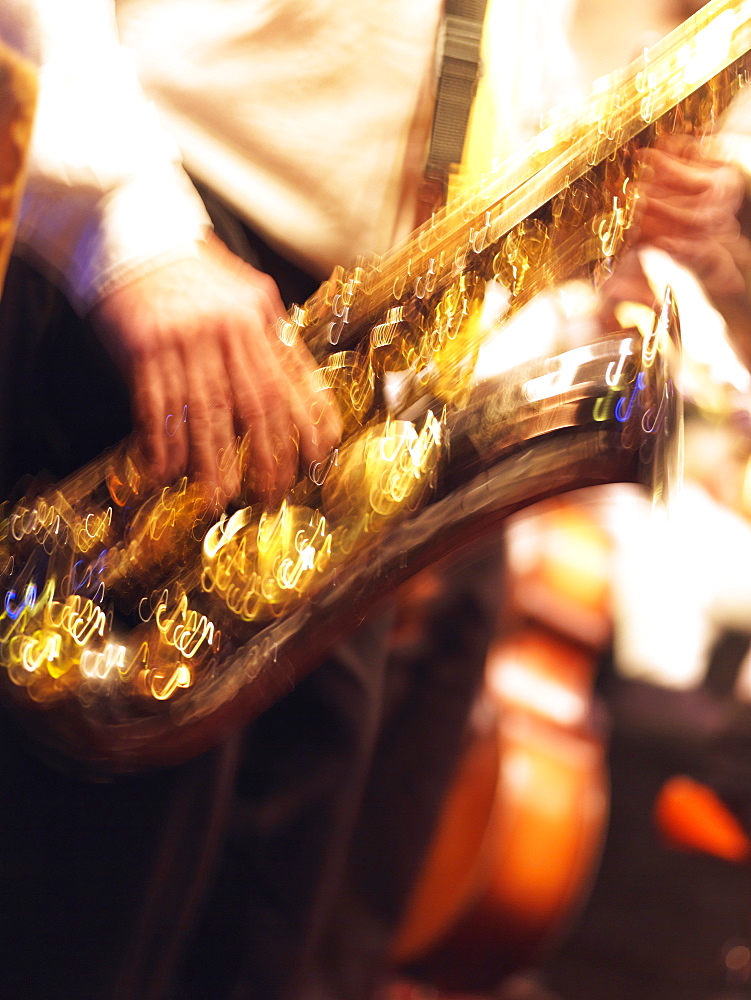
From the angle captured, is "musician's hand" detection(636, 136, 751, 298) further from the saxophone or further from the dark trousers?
the dark trousers

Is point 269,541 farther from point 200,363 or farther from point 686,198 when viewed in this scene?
point 686,198

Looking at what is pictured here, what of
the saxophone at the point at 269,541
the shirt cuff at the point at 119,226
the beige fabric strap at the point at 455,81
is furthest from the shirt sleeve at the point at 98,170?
the beige fabric strap at the point at 455,81

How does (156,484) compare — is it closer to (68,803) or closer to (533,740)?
(68,803)

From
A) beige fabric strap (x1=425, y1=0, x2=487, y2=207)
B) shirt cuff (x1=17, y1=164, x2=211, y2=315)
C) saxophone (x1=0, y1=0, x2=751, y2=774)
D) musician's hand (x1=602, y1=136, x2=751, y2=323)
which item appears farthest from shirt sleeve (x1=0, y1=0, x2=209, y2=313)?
musician's hand (x1=602, y1=136, x2=751, y2=323)

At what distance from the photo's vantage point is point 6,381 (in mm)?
746

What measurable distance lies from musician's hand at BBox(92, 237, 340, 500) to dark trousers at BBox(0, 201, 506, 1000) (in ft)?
0.32

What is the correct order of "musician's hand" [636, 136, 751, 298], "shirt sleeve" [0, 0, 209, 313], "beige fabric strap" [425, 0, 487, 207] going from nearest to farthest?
1. "shirt sleeve" [0, 0, 209, 313]
2. "beige fabric strap" [425, 0, 487, 207]
3. "musician's hand" [636, 136, 751, 298]

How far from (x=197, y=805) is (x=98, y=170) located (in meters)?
0.56

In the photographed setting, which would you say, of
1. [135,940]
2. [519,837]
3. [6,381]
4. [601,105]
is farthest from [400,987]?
[601,105]

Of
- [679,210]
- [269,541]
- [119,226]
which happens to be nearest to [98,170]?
[119,226]

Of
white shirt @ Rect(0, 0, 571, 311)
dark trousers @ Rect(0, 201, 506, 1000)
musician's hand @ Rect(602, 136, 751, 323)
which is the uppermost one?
musician's hand @ Rect(602, 136, 751, 323)

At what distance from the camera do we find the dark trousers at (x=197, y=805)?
29.3 inches

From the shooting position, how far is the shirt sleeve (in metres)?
0.65

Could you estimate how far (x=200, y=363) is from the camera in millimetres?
657
